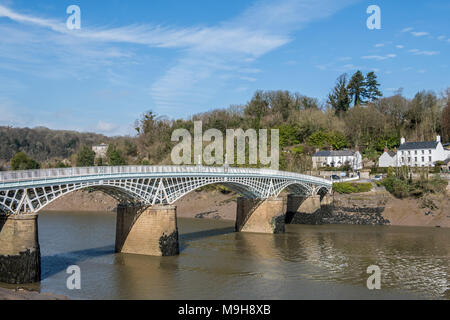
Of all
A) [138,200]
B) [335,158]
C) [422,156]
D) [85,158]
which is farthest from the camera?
[85,158]

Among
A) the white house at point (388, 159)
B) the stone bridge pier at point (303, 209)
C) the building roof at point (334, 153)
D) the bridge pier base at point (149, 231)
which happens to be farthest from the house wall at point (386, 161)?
the bridge pier base at point (149, 231)

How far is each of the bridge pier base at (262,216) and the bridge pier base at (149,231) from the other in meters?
17.5

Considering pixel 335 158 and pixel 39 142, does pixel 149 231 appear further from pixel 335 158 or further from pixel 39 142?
pixel 39 142

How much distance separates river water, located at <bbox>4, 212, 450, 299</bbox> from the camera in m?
28.6

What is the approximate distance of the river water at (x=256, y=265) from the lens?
28.6 metres

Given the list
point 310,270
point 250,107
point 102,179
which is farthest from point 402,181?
point 250,107

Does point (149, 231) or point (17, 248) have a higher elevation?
point (17, 248)

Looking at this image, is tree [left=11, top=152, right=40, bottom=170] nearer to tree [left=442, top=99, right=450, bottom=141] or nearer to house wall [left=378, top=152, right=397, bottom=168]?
house wall [left=378, top=152, right=397, bottom=168]

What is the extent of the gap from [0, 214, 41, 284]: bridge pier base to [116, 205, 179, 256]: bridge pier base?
11.4 metres

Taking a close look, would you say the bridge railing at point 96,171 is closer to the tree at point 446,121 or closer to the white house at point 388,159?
the white house at point 388,159

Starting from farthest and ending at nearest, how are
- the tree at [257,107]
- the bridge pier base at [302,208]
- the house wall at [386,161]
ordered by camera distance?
the tree at [257,107] < the house wall at [386,161] < the bridge pier base at [302,208]

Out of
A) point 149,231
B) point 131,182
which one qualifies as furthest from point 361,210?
point 131,182

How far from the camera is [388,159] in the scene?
284ft

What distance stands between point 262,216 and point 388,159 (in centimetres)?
4135
